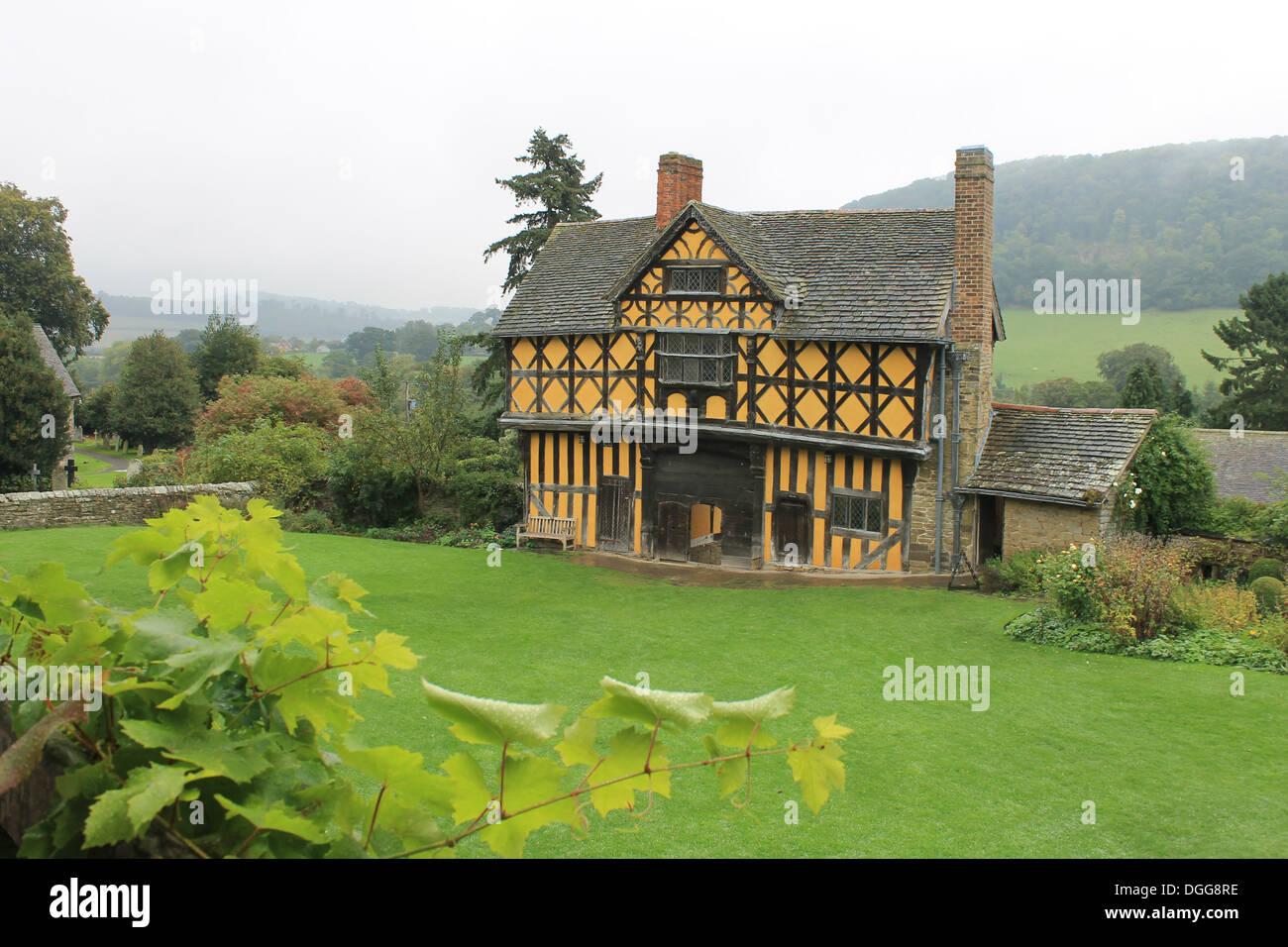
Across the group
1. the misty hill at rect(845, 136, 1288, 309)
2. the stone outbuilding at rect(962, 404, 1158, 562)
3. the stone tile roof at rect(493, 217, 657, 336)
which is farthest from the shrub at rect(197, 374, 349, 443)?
the misty hill at rect(845, 136, 1288, 309)

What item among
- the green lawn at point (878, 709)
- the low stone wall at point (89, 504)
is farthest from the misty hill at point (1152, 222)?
the green lawn at point (878, 709)

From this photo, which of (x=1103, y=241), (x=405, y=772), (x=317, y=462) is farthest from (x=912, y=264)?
(x=1103, y=241)

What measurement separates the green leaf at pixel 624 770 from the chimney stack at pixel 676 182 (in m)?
25.9

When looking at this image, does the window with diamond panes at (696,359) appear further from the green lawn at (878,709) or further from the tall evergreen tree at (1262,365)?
the tall evergreen tree at (1262,365)

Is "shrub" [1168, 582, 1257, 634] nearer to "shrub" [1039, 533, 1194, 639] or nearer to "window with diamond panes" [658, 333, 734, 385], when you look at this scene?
"shrub" [1039, 533, 1194, 639]

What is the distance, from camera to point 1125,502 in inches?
851

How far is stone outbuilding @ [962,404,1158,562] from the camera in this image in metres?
20.9

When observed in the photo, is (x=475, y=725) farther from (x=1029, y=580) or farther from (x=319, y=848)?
(x=1029, y=580)

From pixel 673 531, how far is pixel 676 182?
9.43 metres

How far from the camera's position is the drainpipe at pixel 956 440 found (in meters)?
22.3

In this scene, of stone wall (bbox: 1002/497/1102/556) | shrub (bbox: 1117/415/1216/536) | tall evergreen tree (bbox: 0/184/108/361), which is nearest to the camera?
stone wall (bbox: 1002/497/1102/556)

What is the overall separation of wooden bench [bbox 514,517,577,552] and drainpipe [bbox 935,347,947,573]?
10.0 m

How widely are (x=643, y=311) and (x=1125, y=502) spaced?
12415 mm

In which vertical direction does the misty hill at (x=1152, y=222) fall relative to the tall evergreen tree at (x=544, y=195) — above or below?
above
